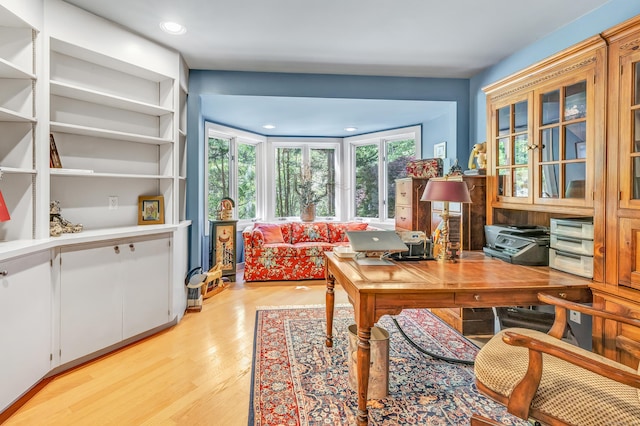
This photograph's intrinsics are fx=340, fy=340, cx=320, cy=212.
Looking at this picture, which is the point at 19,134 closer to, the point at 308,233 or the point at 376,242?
the point at 376,242

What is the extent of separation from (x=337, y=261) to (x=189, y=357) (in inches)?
51.6

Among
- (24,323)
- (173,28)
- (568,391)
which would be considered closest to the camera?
(568,391)

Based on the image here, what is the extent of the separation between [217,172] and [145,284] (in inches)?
111

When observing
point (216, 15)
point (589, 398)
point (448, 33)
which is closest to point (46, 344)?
point (216, 15)

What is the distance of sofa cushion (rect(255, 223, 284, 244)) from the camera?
5070 mm

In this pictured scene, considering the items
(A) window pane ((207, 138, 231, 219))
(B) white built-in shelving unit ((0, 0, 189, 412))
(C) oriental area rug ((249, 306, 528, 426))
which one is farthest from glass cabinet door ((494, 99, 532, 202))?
(A) window pane ((207, 138, 231, 219))

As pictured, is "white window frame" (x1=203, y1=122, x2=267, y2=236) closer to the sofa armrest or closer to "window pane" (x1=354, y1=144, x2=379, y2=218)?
the sofa armrest

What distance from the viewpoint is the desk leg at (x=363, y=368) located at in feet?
5.44

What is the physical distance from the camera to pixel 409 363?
2.37 m

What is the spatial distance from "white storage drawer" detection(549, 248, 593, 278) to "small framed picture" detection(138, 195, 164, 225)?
3110mm

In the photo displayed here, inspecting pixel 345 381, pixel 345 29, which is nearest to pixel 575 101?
pixel 345 29

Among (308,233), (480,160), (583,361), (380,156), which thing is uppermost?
(380,156)

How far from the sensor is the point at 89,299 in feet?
7.91

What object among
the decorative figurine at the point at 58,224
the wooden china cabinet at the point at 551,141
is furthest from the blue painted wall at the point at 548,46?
the decorative figurine at the point at 58,224
